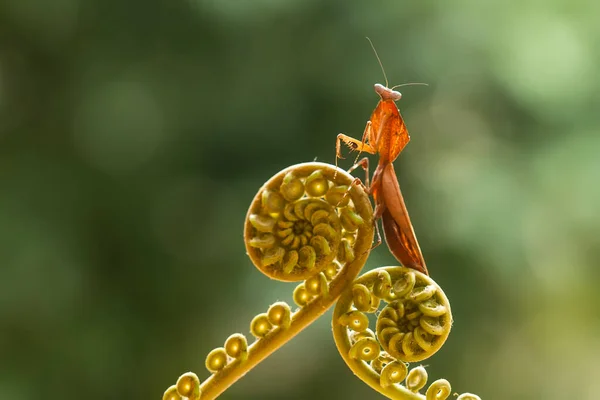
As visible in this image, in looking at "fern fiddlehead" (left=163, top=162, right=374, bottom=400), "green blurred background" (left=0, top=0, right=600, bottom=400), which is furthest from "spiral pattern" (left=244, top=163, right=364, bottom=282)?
"green blurred background" (left=0, top=0, right=600, bottom=400)

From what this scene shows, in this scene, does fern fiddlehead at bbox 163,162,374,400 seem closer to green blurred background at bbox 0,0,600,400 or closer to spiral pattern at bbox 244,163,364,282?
spiral pattern at bbox 244,163,364,282

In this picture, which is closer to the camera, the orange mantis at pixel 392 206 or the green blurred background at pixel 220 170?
the orange mantis at pixel 392 206

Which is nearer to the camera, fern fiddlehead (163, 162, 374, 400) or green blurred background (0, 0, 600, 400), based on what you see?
fern fiddlehead (163, 162, 374, 400)

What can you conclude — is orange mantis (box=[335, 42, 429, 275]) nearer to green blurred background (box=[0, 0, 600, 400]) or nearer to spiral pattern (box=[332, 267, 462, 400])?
spiral pattern (box=[332, 267, 462, 400])

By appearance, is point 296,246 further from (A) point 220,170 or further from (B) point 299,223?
(A) point 220,170

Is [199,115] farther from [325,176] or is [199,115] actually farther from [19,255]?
[325,176]

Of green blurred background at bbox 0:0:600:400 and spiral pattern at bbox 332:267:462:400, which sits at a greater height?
spiral pattern at bbox 332:267:462:400

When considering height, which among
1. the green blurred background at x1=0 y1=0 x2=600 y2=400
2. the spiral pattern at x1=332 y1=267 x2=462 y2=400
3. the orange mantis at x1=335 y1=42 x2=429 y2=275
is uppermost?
the orange mantis at x1=335 y1=42 x2=429 y2=275

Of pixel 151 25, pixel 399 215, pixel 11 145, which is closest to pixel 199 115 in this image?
pixel 151 25

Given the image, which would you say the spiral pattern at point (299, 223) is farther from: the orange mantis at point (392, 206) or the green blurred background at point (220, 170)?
the green blurred background at point (220, 170)

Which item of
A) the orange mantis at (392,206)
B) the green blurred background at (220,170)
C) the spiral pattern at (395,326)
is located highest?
the orange mantis at (392,206)

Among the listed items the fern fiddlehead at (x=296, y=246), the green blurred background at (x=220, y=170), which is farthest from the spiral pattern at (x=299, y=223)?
the green blurred background at (x=220, y=170)
